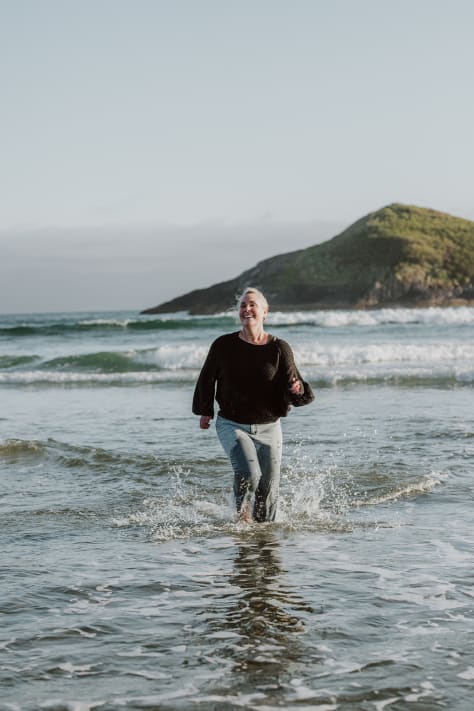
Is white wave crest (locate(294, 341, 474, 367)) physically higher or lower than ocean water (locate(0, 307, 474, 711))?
higher

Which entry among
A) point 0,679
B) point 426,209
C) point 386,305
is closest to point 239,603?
point 0,679

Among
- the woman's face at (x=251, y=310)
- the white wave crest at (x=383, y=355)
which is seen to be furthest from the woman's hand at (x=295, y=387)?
the white wave crest at (x=383, y=355)

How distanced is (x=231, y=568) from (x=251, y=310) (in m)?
1.87

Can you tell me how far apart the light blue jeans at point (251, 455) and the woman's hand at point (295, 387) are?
1.20ft

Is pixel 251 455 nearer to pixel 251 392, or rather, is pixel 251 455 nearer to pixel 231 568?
pixel 251 392

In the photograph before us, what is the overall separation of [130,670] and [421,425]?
9275 millimetres

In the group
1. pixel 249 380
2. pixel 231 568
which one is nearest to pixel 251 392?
pixel 249 380

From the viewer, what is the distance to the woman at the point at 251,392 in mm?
6688

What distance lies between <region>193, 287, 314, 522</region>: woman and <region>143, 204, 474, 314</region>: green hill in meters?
83.4

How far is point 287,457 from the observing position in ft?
35.8

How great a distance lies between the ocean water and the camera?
3.99m

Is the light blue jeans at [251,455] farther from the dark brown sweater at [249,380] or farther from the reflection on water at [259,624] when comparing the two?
the reflection on water at [259,624]

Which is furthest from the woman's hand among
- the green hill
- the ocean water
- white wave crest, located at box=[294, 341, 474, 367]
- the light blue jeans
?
the green hill

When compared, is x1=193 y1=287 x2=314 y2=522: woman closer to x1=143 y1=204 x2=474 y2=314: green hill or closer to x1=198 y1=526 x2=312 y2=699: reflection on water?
x1=198 y1=526 x2=312 y2=699: reflection on water
